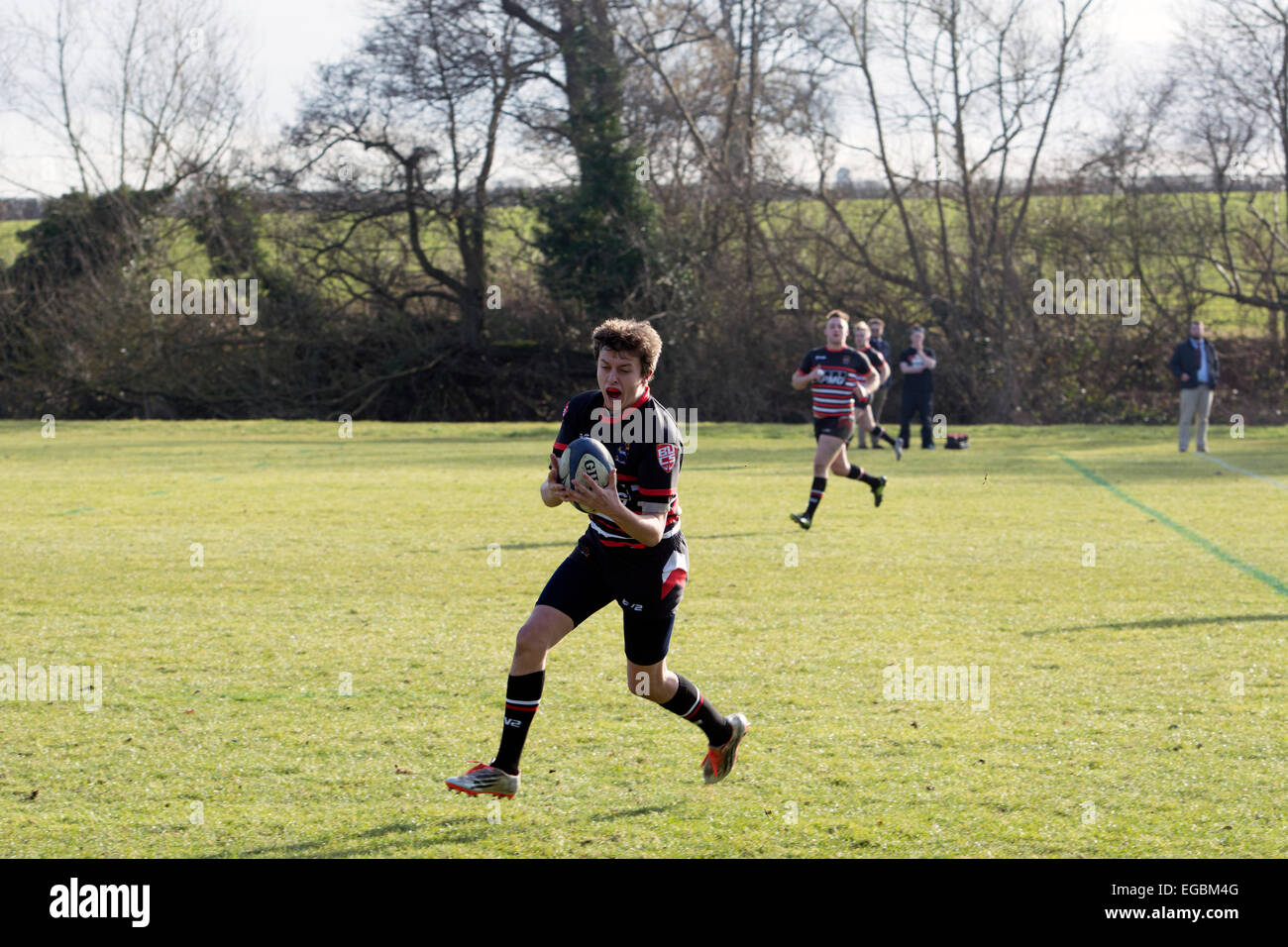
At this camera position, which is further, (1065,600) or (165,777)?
(1065,600)

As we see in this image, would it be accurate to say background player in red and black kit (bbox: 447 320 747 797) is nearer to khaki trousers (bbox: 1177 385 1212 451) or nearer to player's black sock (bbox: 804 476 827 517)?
player's black sock (bbox: 804 476 827 517)

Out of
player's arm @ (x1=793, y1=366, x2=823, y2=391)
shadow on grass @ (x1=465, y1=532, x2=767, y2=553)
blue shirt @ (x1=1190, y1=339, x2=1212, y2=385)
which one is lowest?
shadow on grass @ (x1=465, y1=532, x2=767, y2=553)

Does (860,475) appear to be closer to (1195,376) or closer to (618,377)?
(618,377)

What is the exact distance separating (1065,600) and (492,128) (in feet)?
96.4

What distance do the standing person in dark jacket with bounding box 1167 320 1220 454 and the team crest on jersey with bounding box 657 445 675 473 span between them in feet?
61.4

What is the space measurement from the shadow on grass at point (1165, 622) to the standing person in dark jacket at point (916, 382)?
1370cm

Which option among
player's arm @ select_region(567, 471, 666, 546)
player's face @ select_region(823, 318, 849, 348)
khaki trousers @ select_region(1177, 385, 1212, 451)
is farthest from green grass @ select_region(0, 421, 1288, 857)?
khaki trousers @ select_region(1177, 385, 1212, 451)

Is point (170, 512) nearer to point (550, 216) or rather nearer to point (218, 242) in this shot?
point (550, 216)

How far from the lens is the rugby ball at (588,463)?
457 cm

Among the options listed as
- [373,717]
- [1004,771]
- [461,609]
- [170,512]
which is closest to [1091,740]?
[1004,771]

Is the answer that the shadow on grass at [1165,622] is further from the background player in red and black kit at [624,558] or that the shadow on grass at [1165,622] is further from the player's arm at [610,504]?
the player's arm at [610,504]

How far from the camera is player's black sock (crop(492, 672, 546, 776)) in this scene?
199 inches

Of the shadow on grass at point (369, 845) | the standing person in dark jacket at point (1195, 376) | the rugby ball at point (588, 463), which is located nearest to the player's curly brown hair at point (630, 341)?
the rugby ball at point (588, 463)
